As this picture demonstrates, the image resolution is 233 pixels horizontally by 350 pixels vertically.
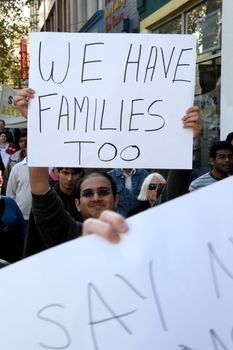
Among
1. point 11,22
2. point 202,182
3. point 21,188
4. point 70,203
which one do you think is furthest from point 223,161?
point 11,22

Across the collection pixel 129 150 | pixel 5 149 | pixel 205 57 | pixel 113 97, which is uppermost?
pixel 205 57

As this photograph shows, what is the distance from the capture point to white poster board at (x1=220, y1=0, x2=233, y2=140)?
6559 millimetres

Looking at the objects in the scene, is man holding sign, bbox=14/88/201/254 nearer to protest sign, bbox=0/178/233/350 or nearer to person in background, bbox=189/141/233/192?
protest sign, bbox=0/178/233/350

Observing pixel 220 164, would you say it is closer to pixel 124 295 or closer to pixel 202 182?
pixel 202 182

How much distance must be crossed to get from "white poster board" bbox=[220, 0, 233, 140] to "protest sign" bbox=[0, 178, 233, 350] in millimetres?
5315

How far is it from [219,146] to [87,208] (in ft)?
9.67

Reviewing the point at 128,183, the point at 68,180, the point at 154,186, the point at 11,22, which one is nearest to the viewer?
the point at 68,180

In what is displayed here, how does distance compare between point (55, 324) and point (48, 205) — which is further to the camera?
point (48, 205)

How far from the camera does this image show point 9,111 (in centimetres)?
1559

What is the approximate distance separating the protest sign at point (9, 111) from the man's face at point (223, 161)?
33.5ft

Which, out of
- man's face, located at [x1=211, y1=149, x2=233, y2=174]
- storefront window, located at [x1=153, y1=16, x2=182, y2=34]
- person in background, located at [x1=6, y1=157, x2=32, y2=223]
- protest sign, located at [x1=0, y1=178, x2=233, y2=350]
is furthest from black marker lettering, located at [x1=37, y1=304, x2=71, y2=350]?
storefront window, located at [x1=153, y1=16, x2=182, y2=34]

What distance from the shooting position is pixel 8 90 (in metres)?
15.2

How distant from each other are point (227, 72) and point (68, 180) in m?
3.03

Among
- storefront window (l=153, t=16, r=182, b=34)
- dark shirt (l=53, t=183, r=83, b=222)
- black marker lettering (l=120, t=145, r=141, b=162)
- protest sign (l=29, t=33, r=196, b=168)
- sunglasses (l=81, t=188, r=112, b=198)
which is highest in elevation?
storefront window (l=153, t=16, r=182, b=34)
